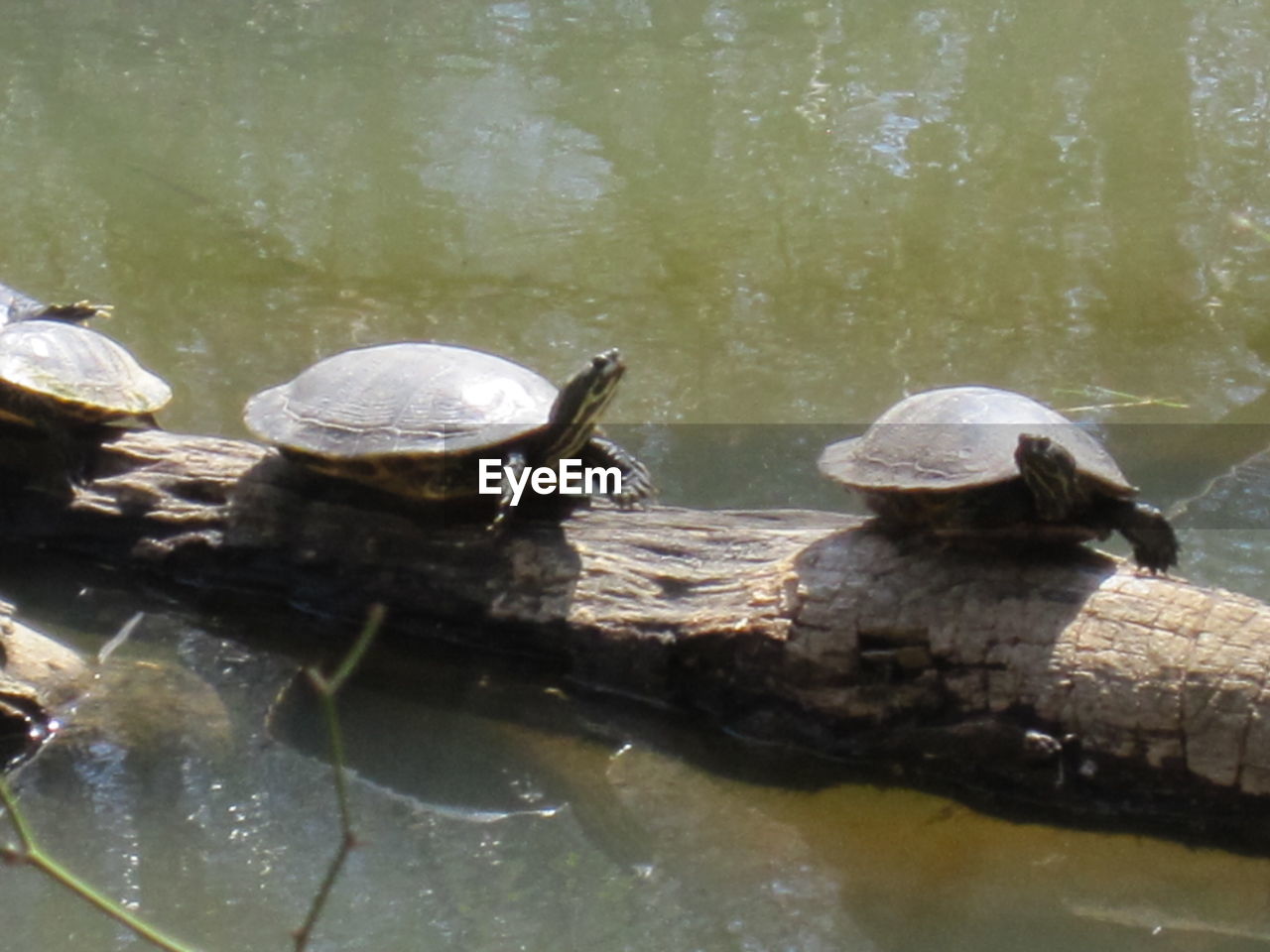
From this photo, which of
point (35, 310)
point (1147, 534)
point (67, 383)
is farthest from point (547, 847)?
point (35, 310)

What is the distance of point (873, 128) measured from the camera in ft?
27.5

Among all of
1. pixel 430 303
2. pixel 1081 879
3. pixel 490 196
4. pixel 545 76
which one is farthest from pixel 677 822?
pixel 545 76

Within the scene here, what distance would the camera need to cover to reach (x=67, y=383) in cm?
433

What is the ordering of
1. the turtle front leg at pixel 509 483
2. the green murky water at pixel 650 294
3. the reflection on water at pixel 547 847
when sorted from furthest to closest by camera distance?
the turtle front leg at pixel 509 483
the green murky water at pixel 650 294
the reflection on water at pixel 547 847

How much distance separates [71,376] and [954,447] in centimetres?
266

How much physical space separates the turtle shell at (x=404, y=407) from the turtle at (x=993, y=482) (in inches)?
38.9

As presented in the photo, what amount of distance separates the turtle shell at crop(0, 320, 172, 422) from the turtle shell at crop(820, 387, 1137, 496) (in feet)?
7.25

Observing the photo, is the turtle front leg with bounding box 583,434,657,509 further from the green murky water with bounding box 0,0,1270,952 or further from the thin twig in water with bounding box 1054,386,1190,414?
the thin twig in water with bounding box 1054,386,1190,414

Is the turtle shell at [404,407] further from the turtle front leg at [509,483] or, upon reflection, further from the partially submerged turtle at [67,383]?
the partially submerged turtle at [67,383]

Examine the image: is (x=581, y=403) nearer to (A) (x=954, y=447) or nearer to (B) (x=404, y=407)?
(B) (x=404, y=407)

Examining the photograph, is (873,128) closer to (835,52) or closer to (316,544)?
(835,52)
